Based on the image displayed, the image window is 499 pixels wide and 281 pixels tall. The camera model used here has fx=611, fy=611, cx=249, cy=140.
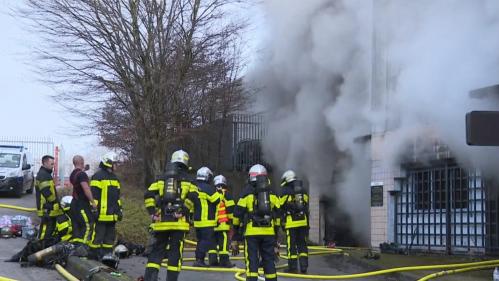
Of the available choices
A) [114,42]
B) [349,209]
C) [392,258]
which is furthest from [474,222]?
[114,42]

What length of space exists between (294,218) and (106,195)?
101 inches

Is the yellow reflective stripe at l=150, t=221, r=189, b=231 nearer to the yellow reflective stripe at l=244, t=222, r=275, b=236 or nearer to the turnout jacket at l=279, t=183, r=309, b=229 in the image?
the yellow reflective stripe at l=244, t=222, r=275, b=236

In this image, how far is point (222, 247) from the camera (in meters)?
9.16

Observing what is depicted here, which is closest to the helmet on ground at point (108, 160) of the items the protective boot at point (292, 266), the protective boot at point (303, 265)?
the protective boot at point (292, 266)

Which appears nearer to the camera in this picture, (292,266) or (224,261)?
(292,266)

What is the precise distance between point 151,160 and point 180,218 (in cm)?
850

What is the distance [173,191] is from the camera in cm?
629

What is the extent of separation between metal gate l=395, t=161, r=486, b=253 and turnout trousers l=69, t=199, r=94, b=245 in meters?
5.21

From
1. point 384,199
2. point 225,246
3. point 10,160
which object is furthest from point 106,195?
point 10,160

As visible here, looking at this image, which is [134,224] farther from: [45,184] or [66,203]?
[45,184]

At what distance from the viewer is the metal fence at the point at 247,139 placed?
52.3 ft

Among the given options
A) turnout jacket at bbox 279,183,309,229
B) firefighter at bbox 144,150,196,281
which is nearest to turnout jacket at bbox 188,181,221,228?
turnout jacket at bbox 279,183,309,229

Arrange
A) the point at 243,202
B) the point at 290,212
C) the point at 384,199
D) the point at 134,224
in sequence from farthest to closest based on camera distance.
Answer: the point at 134,224 < the point at 384,199 < the point at 290,212 < the point at 243,202

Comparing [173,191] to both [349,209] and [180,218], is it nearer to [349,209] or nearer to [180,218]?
[180,218]
